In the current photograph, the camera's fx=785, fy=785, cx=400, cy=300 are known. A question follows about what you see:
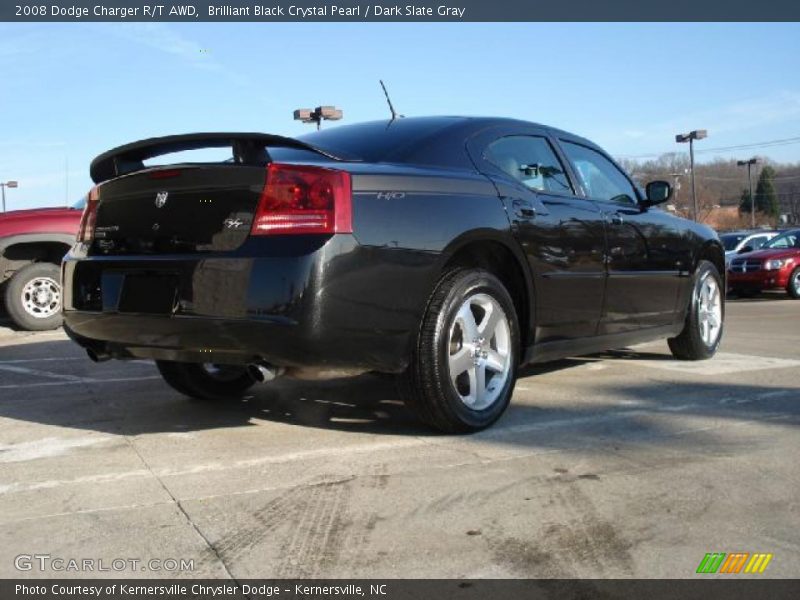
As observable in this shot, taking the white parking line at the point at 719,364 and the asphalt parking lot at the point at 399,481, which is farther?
the white parking line at the point at 719,364

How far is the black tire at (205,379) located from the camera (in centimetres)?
457

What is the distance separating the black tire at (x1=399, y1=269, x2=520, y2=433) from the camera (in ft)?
11.7

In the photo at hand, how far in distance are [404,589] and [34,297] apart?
795cm

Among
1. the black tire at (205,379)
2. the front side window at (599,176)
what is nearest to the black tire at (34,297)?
the black tire at (205,379)

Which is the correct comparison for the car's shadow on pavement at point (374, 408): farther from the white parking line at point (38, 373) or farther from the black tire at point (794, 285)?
the black tire at point (794, 285)

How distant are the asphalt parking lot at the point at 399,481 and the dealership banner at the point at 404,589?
0.05 meters

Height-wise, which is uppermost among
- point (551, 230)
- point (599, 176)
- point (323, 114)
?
point (323, 114)

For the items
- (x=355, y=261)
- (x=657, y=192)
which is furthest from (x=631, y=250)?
(x=355, y=261)

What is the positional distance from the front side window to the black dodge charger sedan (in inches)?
8.5

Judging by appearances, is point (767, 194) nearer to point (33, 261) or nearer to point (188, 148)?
point (33, 261)

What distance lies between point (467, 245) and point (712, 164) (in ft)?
226

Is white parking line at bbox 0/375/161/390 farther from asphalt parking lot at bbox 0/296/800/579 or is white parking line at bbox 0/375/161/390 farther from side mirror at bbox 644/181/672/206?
side mirror at bbox 644/181/672/206

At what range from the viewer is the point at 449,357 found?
12.0 feet

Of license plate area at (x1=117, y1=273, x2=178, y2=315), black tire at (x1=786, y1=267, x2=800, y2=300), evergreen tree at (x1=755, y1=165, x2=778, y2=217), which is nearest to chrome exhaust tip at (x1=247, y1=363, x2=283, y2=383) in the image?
license plate area at (x1=117, y1=273, x2=178, y2=315)
